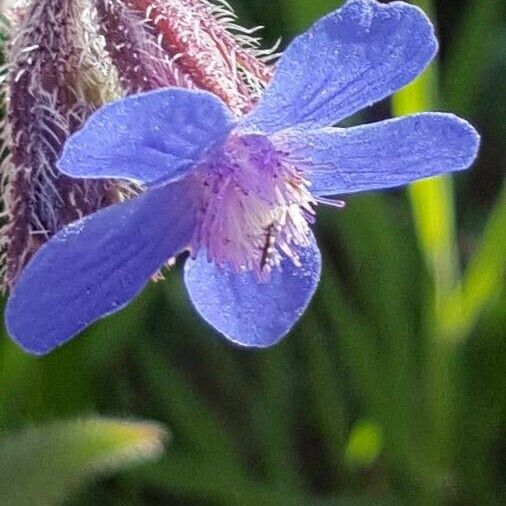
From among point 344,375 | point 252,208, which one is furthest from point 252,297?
point 344,375

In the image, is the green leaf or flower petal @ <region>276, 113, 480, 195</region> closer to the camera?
flower petal @ <region>276, 113, 480, 195</region>

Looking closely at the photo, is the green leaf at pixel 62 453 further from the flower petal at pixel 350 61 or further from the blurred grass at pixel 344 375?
the flower petal at pixel 350 61

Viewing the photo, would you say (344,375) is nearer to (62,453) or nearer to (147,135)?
(62,453)

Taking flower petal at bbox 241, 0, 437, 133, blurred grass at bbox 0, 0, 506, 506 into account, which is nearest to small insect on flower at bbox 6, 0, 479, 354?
flower petal at bbox 241, 0, 437, 133

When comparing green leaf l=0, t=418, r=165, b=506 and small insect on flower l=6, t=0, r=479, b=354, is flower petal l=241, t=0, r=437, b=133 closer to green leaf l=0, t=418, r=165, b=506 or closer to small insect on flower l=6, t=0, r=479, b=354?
small insect on flower l=6, t=0, r=479, b=354

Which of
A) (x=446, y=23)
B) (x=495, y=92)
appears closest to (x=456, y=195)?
(x=495, y=92)
